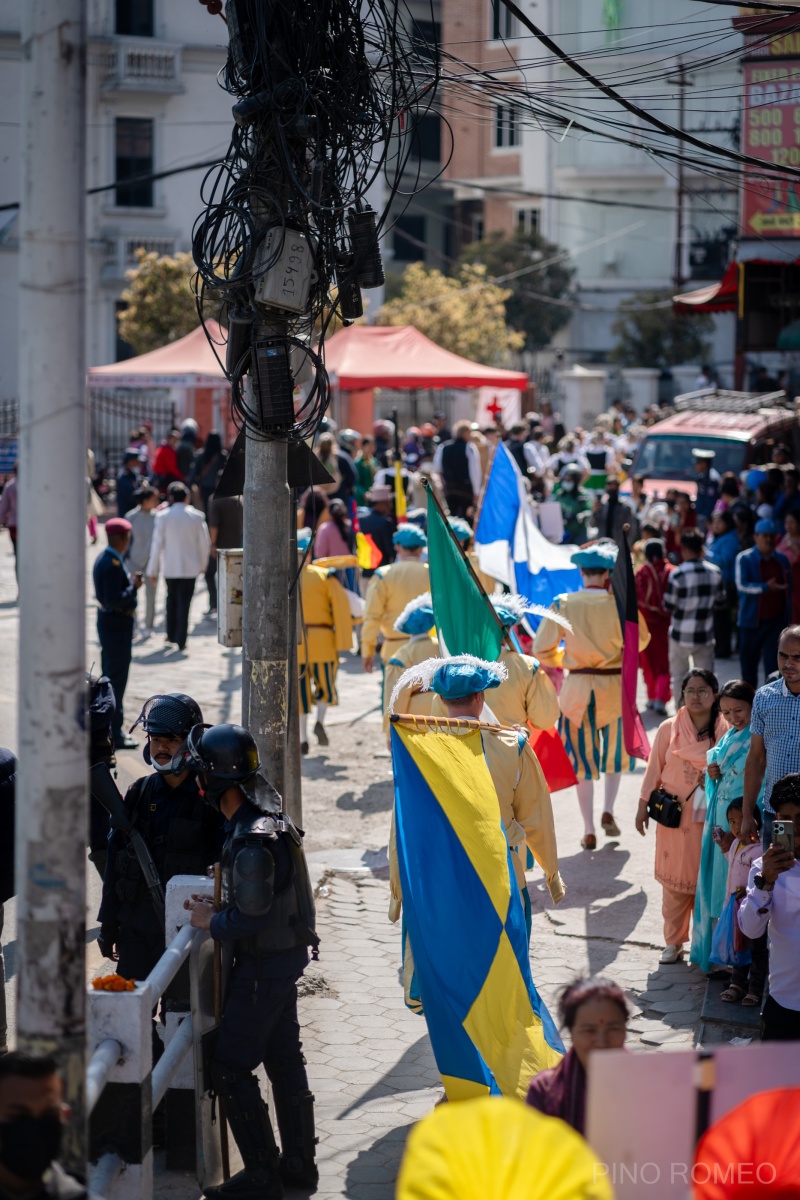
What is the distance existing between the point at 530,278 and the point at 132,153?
13.5 metres

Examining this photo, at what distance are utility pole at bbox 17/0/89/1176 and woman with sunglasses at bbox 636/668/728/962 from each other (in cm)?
465

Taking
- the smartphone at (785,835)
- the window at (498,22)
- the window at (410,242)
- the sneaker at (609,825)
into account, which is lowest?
the sneaker at (609,825)

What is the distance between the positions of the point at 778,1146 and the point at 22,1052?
1.76 m

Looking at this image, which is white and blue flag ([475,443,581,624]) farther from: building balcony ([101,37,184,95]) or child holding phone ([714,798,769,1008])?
building balcony ([101,37,184,95])

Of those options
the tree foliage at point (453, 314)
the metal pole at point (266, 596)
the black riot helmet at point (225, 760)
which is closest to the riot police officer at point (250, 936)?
the black riot helmet at point (225, 760)

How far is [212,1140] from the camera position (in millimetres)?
5203

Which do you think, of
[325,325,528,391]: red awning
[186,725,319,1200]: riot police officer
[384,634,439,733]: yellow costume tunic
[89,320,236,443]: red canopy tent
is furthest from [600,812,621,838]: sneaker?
[89,320,236,443]: red canopy tent

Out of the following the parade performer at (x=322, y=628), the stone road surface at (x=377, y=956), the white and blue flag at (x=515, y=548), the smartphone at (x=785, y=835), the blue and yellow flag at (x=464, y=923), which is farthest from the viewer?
the parade performer at (x=322, y=628)

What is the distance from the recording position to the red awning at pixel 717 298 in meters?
19.0

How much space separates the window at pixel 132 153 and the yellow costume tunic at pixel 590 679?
33764 millimetres

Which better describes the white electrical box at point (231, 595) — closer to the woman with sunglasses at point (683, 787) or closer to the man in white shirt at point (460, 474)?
the woman with sunglasses at point (683, 787)

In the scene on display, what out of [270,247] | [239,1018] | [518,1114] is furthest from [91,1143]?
[270,247]

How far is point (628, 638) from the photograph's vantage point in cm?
971

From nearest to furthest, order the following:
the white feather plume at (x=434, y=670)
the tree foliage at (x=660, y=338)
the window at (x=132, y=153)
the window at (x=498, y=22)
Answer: the white feather plume at (x=434, y=670)
the window at (x=498, y=22)
the window at (x=132, y=153)
the tree foliage at (x=660, y=338)
